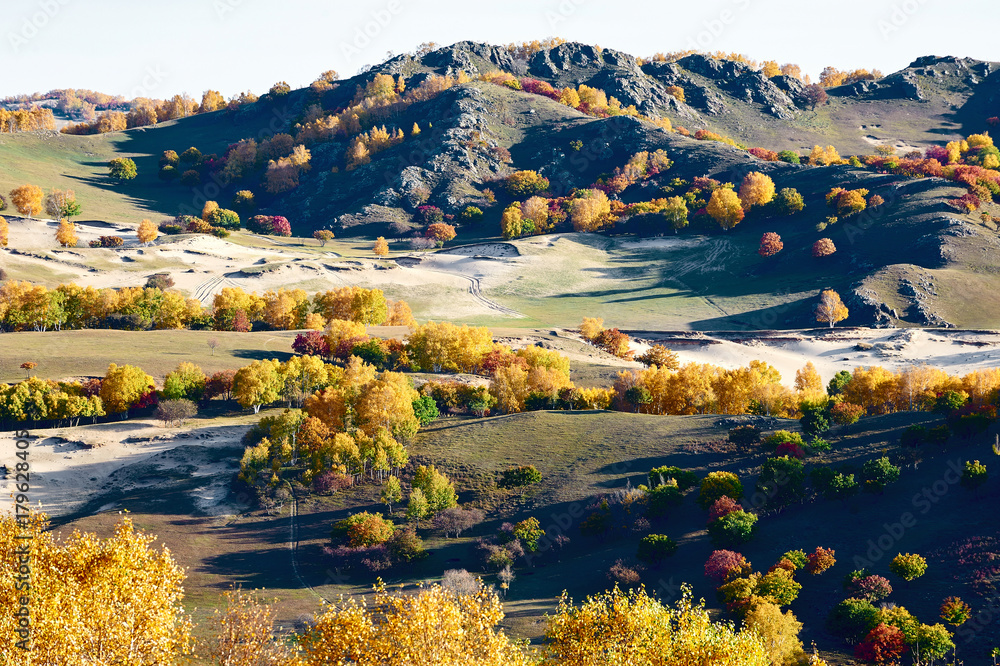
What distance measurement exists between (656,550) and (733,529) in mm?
5142

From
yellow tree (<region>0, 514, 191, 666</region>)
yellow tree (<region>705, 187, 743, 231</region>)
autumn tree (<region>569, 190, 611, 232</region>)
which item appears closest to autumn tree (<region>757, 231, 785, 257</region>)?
yellow tree (<region>705, 187, 743, 231</region>)

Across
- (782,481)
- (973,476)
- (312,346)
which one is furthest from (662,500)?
(312,346)

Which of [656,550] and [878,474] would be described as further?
[878,474]

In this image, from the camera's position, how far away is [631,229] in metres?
187

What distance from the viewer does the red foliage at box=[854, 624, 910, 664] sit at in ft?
127

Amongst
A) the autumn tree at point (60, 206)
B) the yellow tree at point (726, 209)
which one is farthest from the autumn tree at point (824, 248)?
the autumn tree at point (60, 206)

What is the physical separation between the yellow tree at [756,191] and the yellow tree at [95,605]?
16931 centimetres

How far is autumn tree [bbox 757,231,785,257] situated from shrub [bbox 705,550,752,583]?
119571mm

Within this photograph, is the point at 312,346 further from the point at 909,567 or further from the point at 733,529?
the point at 909,567

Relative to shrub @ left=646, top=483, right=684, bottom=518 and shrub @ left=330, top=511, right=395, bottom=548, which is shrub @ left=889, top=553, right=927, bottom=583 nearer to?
shrub @ left=646, top=483, right=684, bottom=518

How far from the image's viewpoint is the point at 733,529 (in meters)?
50.9

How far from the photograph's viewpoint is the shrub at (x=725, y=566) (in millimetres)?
46938

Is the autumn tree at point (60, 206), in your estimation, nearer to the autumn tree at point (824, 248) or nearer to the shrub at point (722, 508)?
the autumn tree at point (824, 248)

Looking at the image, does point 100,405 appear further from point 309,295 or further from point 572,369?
point 309,295
